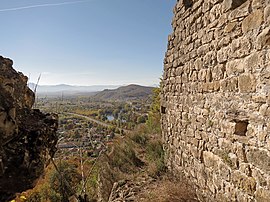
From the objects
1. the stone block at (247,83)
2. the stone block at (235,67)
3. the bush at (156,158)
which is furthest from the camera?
the bush at (156,158)

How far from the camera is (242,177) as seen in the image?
9.53 feet

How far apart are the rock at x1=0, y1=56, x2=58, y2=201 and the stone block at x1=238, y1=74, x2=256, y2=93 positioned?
281 centimetres

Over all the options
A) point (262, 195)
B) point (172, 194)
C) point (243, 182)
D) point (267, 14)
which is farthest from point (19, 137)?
point (267, 14)

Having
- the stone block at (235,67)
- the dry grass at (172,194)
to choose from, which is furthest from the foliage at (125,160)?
the stone block at (235,67)

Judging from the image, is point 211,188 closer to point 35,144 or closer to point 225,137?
point 225,137

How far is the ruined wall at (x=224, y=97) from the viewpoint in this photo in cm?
257

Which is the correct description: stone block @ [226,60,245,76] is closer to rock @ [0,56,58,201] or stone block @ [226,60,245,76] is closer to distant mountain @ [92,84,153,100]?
rock @ [0,56,58,201]

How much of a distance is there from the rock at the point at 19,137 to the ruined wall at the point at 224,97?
7.92 ft

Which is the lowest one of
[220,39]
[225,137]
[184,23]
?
[225,137]

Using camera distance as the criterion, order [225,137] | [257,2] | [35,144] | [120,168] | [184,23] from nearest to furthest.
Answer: [257,2] → [225,137] → [35,144] → [184,23] → [120,168]

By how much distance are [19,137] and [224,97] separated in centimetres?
276

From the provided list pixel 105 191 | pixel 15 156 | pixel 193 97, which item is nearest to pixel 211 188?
pixel 193 97

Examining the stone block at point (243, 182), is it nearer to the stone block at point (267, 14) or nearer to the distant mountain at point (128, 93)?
the stone block at point (267, 14)

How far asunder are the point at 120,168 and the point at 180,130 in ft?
11.2
